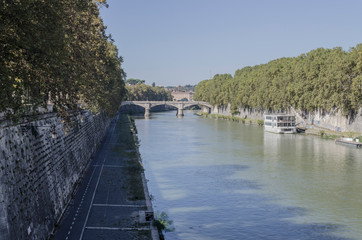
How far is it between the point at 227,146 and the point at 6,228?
4092 cm

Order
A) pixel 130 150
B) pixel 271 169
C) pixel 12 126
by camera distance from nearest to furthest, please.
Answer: pixel 12 126
pixel 271 169
pixel 130 150

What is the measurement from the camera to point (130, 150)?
133ft

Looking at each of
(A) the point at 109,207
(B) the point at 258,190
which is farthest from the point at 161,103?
(A) the point at 109,207

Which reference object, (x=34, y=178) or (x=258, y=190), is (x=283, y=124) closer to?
(x=258, y=190)

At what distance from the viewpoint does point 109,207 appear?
20.4 meters

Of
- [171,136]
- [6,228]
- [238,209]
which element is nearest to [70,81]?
[6,228]

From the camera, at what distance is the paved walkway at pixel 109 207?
16953 mm

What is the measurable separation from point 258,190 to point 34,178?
56.8 ft

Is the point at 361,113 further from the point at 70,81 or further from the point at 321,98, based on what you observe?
the point at 70,81

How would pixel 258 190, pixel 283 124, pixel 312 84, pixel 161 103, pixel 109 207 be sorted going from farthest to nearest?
pixel 161 103, pixel 283 124, pixel 312 84, pixel 258 190, pixel 109 207

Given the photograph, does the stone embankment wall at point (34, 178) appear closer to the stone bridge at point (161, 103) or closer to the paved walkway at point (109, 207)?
the paved walkway at point (109, 207)

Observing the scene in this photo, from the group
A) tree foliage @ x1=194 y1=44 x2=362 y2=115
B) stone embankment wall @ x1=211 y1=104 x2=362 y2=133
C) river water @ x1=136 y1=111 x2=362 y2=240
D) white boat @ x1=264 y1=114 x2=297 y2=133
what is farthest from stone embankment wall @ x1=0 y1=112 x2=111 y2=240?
white boat @ x1=264 y1=114 x2=297 y2=133

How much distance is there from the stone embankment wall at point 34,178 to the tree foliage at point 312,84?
43.5 metres

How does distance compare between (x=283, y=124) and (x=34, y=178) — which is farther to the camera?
(x=283, y=124)
